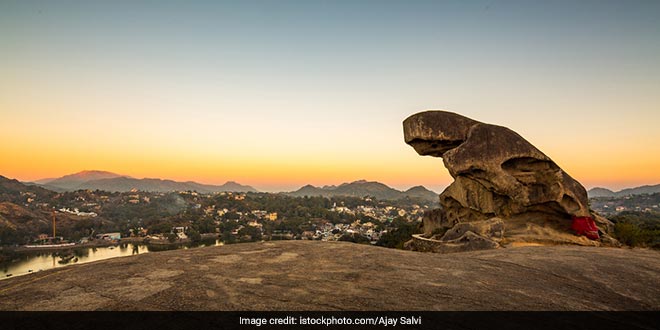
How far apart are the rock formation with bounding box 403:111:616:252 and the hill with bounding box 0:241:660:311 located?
393 inches

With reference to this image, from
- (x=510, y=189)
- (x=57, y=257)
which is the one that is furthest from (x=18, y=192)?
(x=510, y=189)

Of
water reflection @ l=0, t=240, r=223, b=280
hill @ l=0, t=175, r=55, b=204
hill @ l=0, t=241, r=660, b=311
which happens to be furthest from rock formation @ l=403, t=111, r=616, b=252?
hill @ l=0, t=175, r=55, b=204

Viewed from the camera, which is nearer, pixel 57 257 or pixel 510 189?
pixel 510 189

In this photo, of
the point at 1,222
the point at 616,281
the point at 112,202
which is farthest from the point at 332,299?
the point at 112,202

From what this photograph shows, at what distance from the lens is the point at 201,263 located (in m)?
6.84

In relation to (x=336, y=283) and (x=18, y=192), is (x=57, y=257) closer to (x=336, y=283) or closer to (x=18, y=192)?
(x=336, y=283)

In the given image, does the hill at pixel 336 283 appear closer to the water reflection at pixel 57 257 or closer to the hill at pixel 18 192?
the water reflection at pixel 57 257

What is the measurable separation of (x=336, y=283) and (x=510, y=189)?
15.6m

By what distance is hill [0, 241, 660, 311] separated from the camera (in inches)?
182

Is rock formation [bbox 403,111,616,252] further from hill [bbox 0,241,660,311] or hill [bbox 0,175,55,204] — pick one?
hill [bbox 0,175,55,204]

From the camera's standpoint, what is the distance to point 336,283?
5578 mm

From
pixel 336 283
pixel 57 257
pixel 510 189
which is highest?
pixel 510 189

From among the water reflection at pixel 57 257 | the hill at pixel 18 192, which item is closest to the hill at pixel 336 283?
the water reflection at pixel 57 257

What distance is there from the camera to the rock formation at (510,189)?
17.5m
